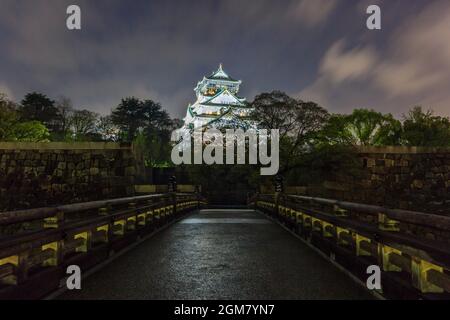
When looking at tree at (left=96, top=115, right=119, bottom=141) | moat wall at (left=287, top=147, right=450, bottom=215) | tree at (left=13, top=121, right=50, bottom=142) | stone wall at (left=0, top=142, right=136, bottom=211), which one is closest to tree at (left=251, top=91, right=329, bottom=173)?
moat wall at (left=287, top=147, right=450, bottom=215)

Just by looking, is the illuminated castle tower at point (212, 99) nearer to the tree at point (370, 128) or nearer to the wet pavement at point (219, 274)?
the tree at point (370, 128)

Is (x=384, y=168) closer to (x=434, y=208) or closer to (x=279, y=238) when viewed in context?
(x=434, y=208)

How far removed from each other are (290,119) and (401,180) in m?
10.2

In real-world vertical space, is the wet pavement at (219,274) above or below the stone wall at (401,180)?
below

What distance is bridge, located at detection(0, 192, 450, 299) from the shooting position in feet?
11.1

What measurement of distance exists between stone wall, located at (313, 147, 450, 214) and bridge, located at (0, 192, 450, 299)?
19282 mm

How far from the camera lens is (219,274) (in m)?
4.97

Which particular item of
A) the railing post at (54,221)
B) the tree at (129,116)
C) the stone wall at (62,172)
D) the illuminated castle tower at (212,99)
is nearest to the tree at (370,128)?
the illuminated castle tower at (212,99)

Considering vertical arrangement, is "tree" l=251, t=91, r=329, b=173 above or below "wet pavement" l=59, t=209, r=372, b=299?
above

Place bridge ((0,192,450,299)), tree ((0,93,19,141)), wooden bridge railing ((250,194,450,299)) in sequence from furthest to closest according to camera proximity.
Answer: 1. tree ((0,93,19,141))
2. bridge ((0,192,450,299))
3. wooden bridge railing ((250,194,450,299))

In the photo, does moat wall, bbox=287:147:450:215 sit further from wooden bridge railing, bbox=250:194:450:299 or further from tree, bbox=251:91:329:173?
wooden bridge railing, bbox=250:194:450:299

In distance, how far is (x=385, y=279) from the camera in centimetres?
394

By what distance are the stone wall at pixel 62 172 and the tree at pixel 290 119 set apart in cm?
1041

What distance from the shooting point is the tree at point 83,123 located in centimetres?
5350
